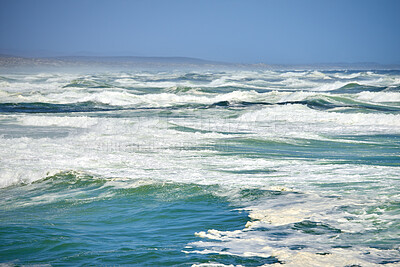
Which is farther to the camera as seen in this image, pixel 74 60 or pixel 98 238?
pixel 74 60

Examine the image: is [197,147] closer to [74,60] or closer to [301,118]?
[301,118]

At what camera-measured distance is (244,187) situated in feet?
29.0

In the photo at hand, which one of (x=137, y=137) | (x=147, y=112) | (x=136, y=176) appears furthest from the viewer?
(x=147, y=112)

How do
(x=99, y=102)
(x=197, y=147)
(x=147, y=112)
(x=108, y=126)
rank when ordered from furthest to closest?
(x=99, y=102), (x=147, y=112), (x=108, y=126), (x=197, y=147)

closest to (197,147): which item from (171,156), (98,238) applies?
(171,156)

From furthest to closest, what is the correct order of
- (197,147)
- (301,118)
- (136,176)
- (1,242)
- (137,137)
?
(301,118) → (137,137) → (197,147) → (136,176) → (1,242)

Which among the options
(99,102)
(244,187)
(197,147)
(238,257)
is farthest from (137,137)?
(99,102)

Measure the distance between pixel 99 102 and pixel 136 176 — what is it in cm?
2460

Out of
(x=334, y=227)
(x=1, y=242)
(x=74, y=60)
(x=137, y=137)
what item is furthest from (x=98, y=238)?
(x=74, y=60)

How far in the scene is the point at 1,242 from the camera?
20.2ft

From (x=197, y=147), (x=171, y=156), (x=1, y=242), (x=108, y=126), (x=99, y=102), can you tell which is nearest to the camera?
(x=1, y=242)

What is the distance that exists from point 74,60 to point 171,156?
160 metres

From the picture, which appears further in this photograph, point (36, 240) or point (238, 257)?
point (36, 240)

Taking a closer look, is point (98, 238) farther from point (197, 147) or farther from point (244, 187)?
Answer: point (197, 147)
